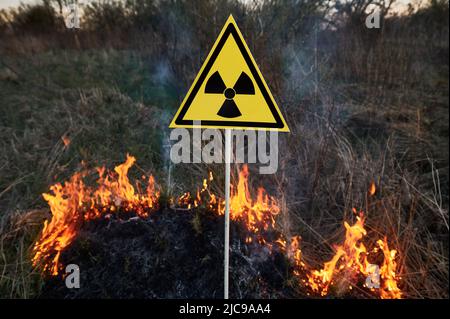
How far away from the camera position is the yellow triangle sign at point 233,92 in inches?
85.9

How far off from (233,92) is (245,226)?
1.36 m

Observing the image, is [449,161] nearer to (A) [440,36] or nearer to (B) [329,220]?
(B) [329,220]

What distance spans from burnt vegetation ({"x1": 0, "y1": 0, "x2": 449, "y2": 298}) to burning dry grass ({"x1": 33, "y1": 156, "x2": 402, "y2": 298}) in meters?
0.10

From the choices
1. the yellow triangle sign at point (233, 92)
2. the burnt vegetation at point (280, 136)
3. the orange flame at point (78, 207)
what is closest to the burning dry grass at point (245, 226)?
the orange flame at point (78, 207)

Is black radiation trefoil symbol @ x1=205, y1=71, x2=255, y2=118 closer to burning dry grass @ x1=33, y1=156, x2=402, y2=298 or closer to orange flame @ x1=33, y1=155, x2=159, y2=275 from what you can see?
burning dry grass @ x1=33, y1=156, x2=402, y2=298

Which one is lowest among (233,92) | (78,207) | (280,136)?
(78,207)

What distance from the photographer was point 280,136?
12.2 feet

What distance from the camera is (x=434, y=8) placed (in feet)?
24.5

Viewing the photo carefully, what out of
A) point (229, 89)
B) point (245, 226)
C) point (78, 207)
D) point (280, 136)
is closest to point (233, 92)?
point (229, 89)

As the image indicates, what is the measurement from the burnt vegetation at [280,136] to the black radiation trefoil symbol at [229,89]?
1.21 metres

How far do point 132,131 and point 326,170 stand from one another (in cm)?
358

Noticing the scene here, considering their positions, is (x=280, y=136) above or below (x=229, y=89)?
below

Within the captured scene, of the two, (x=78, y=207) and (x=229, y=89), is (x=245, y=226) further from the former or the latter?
(x=78, y=207)
